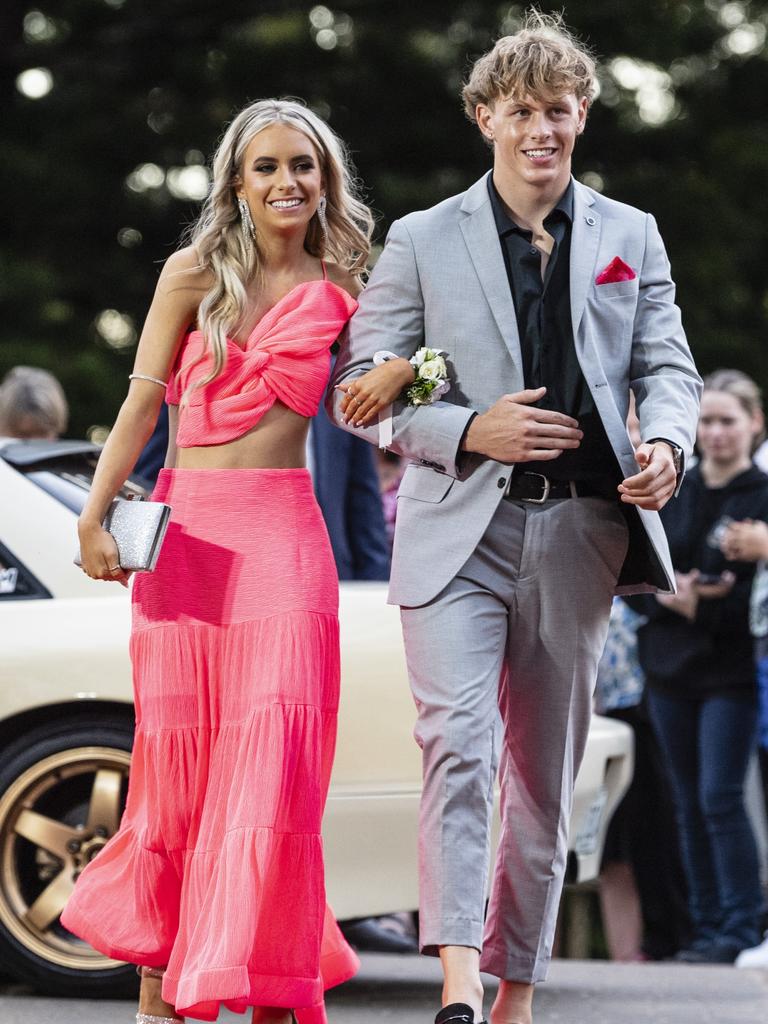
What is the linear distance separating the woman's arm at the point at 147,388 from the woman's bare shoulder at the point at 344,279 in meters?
0.35

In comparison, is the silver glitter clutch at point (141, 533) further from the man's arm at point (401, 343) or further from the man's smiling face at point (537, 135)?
the man's smiling face at point (537, 135)

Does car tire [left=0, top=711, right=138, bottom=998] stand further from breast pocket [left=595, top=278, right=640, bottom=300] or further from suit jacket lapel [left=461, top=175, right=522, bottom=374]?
breast pocket [left=595, top=278, right=640, bottom=300]

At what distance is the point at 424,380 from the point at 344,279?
22.3 inches

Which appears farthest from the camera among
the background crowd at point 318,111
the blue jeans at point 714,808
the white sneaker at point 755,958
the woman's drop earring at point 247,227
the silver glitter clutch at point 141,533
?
the background crowd at point 318,111

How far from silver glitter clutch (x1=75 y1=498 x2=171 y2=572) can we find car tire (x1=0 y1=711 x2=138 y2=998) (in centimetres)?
127

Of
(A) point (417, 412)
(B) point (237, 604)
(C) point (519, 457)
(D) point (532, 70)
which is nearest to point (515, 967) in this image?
(B) point (237, 604)

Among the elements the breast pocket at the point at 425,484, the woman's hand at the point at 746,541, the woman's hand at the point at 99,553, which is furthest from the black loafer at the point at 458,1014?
the woman's hand at the point at 746,541

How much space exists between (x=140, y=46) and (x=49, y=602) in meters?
13.0

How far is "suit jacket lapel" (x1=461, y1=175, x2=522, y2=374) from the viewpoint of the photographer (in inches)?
189

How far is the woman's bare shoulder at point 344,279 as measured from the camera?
5207mm

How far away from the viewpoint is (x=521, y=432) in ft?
15.3

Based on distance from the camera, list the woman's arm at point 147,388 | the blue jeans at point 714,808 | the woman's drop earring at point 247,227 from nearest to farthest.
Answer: the woman's arm at point 147,388
the woman's drop earring at point 247,227
the blue jeans at point 714,808

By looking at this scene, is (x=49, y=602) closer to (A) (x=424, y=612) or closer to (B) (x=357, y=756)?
(B) (x=357, y=756)

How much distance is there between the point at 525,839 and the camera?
4961 mm
